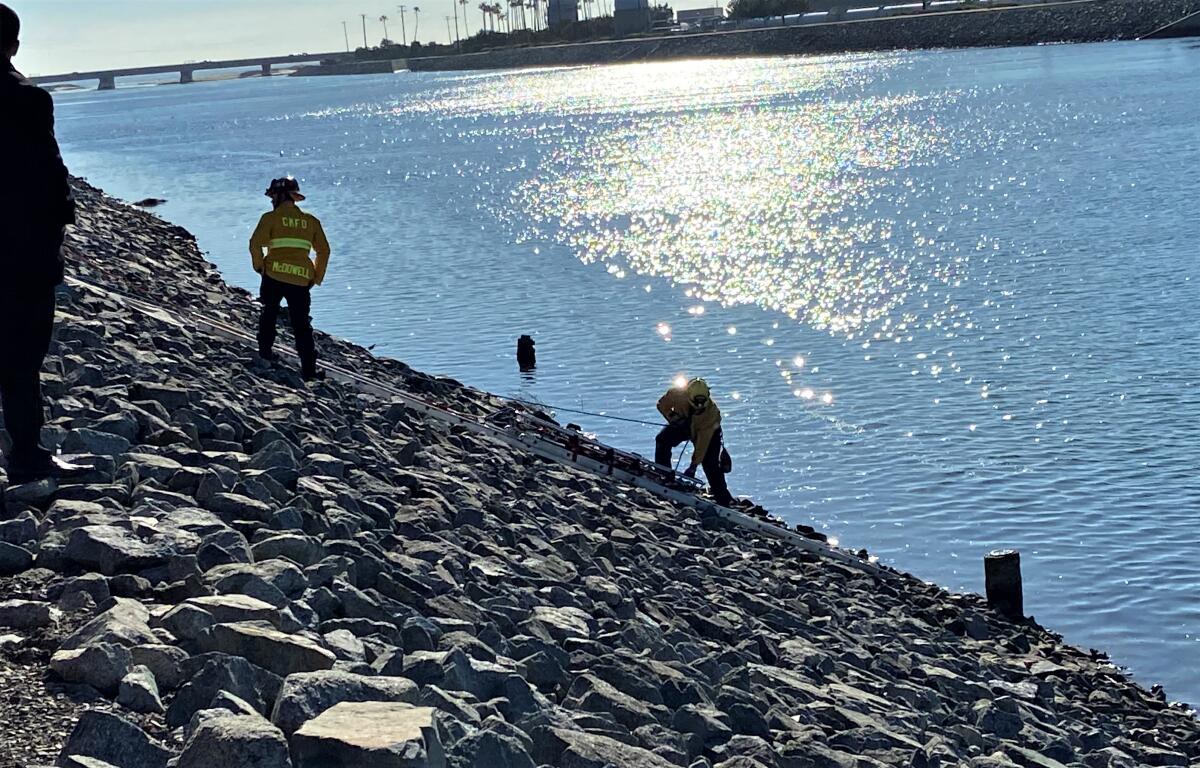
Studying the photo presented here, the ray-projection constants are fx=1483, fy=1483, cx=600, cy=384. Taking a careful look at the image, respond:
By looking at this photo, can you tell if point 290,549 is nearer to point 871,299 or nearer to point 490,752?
point 490,752

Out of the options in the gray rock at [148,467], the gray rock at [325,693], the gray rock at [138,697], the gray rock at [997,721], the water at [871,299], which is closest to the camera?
the gray rock at [325,693]

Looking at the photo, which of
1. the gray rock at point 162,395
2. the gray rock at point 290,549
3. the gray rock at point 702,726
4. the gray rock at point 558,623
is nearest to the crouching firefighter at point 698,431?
the gray rock at point 162,395

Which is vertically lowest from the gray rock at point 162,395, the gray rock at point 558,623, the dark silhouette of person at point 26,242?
the gray rock at point 558,623

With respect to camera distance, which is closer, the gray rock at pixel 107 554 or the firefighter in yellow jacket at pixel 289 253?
the gray rock at pixel 107 554

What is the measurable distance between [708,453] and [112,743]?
30.1ft

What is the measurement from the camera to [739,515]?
13133 millimetres

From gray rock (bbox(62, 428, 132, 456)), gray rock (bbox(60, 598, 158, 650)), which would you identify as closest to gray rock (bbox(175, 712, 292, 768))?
gray rock (bbox(60, 598, 158, 650))

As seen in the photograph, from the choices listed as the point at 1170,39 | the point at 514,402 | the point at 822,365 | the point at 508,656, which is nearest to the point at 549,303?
the point at 822,365

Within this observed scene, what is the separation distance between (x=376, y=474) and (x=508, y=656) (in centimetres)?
375

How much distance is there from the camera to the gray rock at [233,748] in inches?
176

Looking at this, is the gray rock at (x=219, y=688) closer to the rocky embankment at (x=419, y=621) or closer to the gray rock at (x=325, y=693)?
the rocky embankment at (x=419, y=621)

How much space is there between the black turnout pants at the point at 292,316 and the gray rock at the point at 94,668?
7.91 meters

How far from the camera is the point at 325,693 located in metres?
4.98

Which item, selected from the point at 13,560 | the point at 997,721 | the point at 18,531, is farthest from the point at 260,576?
the point at 997,721
